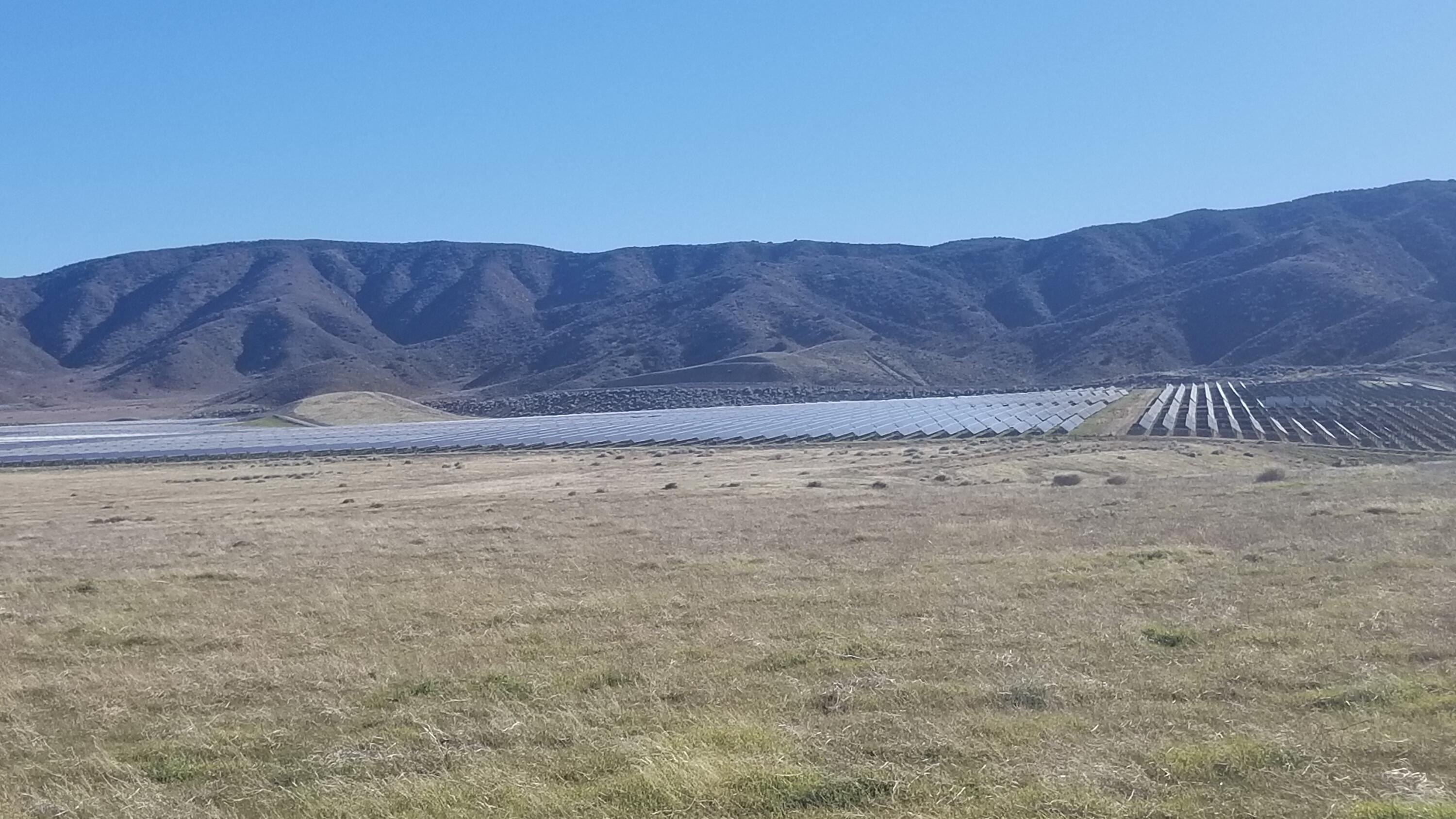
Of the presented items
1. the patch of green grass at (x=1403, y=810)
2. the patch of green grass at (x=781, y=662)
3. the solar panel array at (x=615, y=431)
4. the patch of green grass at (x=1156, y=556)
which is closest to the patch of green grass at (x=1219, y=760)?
the patch of green grass at (x=1403, y=810)

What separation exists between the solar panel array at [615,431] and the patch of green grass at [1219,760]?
2016 inches

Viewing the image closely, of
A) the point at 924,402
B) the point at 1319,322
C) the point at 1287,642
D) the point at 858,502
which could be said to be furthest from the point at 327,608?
the point at 1319,322

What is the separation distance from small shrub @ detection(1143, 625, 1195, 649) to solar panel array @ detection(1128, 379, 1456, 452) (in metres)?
35.3

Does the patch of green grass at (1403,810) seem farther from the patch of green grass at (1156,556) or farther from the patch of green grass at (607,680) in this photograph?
the patch of green grass at (1156,556)

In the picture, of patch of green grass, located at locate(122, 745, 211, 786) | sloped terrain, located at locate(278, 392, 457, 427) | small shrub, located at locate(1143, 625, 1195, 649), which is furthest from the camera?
sloped terrain, located at locate(278, 392, 457, 427)

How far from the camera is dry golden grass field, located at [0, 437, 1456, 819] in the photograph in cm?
618

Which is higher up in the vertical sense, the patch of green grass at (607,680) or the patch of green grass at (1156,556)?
the patch of green grass at (607,680)

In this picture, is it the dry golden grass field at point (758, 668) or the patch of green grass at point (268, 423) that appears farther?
the patch of green grass at point (268, 423)

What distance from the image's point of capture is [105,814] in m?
6.23

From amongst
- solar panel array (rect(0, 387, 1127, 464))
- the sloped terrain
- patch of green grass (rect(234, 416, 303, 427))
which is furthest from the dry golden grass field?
the sloped terrain

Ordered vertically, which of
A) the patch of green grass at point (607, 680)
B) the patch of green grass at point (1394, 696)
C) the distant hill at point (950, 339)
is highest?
the distant hill at point (950, 339)

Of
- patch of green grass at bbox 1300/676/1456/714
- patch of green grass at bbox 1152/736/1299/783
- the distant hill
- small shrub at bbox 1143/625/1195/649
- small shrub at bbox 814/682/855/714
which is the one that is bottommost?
small shrub at bbox 1143/625/1195/649

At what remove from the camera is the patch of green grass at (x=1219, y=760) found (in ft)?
19.9

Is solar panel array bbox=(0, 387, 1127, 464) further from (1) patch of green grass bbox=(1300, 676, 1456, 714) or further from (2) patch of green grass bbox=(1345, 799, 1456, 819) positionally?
(2) patch of green grass bbox=(1345, 799, 1456, 819)
